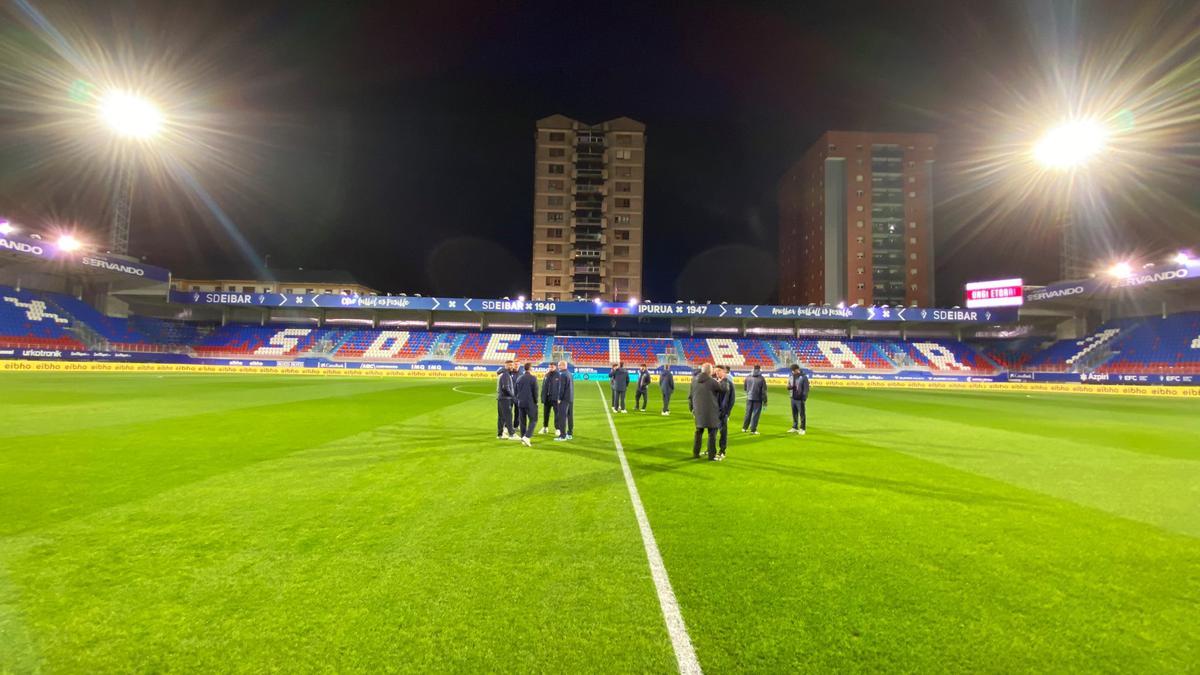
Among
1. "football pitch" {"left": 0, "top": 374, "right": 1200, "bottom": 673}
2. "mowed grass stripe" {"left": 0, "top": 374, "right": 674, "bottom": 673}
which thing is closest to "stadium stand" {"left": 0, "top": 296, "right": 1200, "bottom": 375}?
"football pitch" {"left": 0, "top": 374, "right": 1200, "bottom": 673}

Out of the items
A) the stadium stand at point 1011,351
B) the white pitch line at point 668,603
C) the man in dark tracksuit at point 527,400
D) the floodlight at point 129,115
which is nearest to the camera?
the white pitch line at point 668,603

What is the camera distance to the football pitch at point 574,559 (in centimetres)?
301

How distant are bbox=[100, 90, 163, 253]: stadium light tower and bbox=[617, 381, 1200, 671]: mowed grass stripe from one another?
1844 inches

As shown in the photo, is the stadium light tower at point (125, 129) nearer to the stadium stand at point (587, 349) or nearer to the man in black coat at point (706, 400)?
the stadium stand at point (587, 349)

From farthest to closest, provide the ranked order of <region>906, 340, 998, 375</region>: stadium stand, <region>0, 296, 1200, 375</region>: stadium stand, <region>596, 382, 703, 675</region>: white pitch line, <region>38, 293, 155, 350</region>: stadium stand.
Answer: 1. <region>906, 340, 998, 375</region>: stadium stand
2. <region>38, 293, 155, 350</region>: stadium stand
3. <region>0, 296, 1200, 375</region>: stadium stand
4. <region>596, 382, 703, 675</region>: white pitch line

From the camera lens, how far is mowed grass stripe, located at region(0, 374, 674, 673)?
2922mm

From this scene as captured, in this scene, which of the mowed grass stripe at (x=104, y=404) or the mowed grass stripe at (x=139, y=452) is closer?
the mowed grass stripe at (x=139, y=452)

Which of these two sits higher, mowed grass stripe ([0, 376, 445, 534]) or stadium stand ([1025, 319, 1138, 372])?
stadium stand ([1025, 319, 1138, 372])

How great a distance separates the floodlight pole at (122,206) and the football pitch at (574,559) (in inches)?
1547

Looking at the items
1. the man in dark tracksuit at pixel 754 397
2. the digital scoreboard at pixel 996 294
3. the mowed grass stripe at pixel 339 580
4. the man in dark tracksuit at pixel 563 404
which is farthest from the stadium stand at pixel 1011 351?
the mowed grass stripe at pixel 339 580

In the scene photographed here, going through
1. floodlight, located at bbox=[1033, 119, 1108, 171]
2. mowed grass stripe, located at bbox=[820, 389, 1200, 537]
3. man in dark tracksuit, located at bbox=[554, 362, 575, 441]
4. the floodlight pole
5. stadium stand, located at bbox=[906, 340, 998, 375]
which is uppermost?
floodlight, located at bbox=[1033, 119, 1108, 171]

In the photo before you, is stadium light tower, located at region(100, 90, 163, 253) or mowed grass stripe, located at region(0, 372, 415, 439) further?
stadium light tower, located at region(100, 90, 163, 253)

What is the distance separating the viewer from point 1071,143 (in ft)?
131

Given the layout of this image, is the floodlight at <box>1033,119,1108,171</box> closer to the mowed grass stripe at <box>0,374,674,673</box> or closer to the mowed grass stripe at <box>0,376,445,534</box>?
the mowed grass stripe at <box>0,374,674,673</box>
